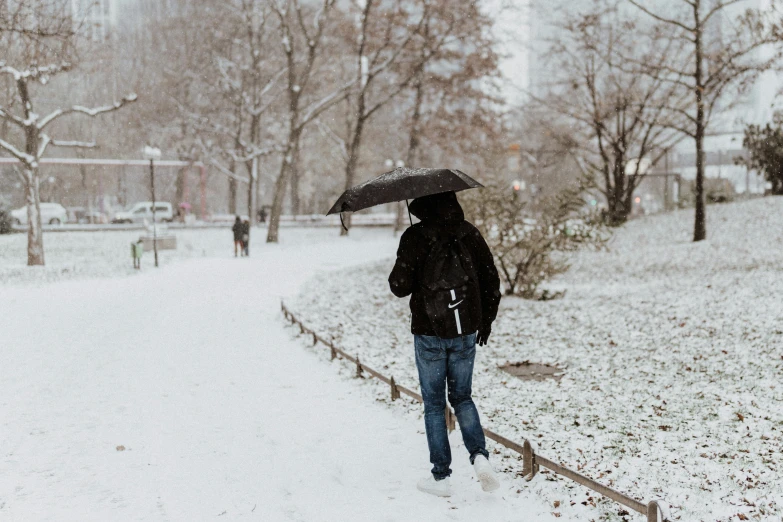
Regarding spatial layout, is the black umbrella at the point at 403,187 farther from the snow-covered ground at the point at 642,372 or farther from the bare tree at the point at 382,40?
the bare tree at the point at 382,40

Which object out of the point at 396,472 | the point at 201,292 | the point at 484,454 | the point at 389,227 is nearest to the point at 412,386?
the point at 396,472

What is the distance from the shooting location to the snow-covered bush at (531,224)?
602 inches

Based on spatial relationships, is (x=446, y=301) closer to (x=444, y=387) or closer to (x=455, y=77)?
(x=444, y=387)

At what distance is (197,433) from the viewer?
6.36m

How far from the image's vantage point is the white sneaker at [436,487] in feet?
15.5

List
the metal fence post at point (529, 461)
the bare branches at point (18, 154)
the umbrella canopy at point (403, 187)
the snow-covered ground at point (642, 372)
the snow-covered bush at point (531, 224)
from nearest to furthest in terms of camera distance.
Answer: the umbrella canopy at point (403, 187) < the metal fence post at point (529, 461) < the snow-covered ground at point (642, 372) < the snow-covered bush at point (531, 224) < the bare branches at point (18, 154)

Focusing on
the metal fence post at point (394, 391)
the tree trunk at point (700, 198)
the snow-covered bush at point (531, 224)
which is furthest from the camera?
the tree trunk at point (700, 198)

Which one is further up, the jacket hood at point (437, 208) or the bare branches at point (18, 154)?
the bare branches at point (18, 154)

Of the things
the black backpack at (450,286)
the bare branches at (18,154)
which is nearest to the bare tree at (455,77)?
the bare branches at (18,154)

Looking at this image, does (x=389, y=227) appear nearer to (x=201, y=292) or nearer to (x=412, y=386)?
(x=201, y=292)

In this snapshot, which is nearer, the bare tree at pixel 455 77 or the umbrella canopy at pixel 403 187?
the umbrella canopy at pixel 403 187

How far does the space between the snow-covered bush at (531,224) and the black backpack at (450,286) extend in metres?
10.9

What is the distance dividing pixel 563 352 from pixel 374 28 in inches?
1027

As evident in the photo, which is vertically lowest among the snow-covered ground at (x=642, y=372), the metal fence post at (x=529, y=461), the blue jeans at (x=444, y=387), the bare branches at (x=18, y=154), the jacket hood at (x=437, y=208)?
the snow-covered ground at (x=642, y=372)
